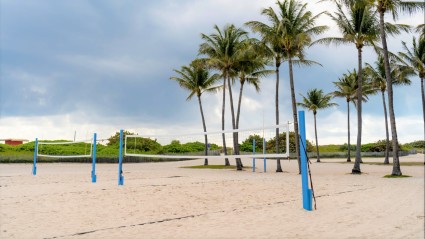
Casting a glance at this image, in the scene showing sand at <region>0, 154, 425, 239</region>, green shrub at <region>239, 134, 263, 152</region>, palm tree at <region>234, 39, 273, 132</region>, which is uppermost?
palm tree at <region>234, 39, 273, 132</region>

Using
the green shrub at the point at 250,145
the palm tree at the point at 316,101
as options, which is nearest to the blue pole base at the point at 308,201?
the palm tree at the point at 316,101

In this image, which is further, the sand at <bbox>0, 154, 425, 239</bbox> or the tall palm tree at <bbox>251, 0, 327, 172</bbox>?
the tall palm tree at <bbox>251, 0, 327, 172</bbox>

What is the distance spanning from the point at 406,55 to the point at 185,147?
109ft

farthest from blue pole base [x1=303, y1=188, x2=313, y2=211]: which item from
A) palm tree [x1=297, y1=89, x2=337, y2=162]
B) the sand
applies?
palm tree [x1=297, y1=89, x2=337, y2=162]

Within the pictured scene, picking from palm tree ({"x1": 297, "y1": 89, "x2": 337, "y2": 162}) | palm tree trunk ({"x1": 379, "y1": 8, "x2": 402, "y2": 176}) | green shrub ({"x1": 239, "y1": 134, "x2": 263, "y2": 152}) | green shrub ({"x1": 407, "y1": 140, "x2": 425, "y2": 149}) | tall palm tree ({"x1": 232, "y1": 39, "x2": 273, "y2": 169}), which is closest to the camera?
palm tree trunk ({"x1": 379, "y1": 8, "x2": 402, "y2": 176})

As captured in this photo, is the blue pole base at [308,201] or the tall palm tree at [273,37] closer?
the blue pole base at [308,201]

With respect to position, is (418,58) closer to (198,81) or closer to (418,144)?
(198,81)

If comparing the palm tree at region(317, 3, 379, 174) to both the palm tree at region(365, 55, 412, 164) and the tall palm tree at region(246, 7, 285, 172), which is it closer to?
the tall palm tree at region(246, 7, 285, 172)

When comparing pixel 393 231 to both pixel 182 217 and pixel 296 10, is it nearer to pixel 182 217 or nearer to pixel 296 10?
pixel 182 217

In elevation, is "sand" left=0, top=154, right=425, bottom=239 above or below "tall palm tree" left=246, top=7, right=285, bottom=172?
below

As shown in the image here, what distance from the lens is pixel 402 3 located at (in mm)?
19391

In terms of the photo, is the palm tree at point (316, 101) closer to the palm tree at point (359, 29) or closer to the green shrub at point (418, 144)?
the palm tree at point (359, 29)

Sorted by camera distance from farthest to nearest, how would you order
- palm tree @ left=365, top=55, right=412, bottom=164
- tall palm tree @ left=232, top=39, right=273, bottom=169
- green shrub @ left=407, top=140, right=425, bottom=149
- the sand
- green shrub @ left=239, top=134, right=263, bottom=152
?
green shrub @ left=407, top=140, right=425, bottom=149 → green shrub @ left=239, top=134, right=263, bottom=152 → palm tree @ left=365, top=55, right=412, bottom=164 → tall palm tree @ left=232, top=39, right=273, bottom=169 → the sand

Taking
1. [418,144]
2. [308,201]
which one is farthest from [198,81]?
[418,144]
